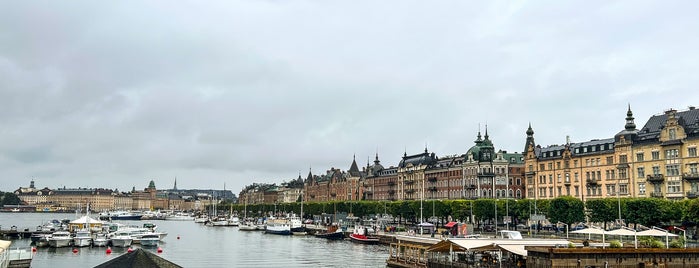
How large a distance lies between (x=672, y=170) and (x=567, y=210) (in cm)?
1823

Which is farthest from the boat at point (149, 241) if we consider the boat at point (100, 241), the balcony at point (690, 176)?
the balcony at point (690, 176)

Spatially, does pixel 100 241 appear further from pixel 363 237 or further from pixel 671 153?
pixel 671 153

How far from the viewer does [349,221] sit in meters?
164

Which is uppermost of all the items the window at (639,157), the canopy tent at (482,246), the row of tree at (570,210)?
the window at (639,157)

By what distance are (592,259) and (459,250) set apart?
47.3 feet

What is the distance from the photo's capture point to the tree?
10262 cm

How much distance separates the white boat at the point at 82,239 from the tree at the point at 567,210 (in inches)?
3020

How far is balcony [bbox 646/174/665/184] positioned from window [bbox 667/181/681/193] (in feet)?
4.05

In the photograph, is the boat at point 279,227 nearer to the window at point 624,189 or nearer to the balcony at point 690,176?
the window at point 624,189

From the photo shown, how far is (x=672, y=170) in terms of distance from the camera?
342 feet

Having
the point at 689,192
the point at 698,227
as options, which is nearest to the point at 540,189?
the point at 689,192

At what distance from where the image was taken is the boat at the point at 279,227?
153175 millimetres

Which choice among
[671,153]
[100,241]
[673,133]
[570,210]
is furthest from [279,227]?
[673,133]

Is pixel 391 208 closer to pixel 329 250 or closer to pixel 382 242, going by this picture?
pixel 382 242
